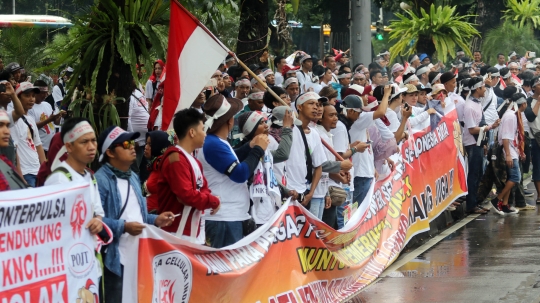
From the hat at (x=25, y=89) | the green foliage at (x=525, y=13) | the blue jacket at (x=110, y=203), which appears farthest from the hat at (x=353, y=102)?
the green foliage at (x=525, y=13)

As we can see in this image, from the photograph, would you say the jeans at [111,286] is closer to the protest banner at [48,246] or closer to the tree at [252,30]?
the protest banner at [48,246]

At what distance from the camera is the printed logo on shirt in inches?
246

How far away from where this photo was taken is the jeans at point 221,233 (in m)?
7.77

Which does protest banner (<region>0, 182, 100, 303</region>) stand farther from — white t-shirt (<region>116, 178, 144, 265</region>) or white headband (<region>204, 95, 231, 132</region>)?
white headband (<region>204, 95, 231, 132</region>)

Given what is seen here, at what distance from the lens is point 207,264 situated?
6719 mm

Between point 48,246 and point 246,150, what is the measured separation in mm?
2932

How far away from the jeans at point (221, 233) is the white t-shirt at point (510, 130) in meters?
8.02

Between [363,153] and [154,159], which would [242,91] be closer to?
[363,153]

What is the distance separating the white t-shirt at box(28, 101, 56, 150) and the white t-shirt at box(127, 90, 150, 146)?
1.15 metres

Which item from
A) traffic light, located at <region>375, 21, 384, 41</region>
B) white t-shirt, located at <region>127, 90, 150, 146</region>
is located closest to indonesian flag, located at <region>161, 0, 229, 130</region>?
white t-shirt, located at <region>127, 90, 150, 146</region>

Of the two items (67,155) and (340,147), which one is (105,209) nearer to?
(67,155)

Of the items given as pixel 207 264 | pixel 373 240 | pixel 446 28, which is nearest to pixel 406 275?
pixel 373 240

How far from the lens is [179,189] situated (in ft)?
22.4

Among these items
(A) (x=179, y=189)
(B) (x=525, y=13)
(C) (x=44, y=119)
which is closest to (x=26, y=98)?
(C) (x=44, y=119)
